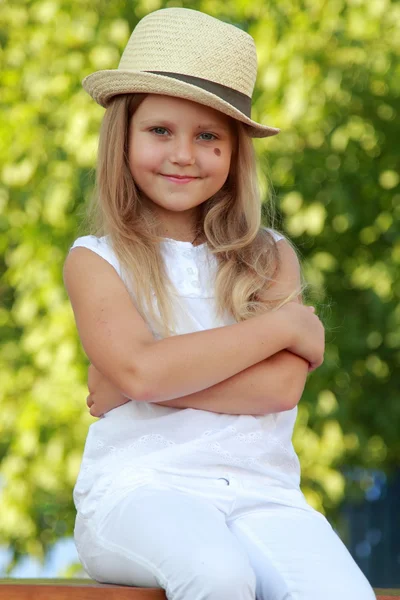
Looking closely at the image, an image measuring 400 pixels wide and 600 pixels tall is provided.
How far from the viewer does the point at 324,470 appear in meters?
5.25

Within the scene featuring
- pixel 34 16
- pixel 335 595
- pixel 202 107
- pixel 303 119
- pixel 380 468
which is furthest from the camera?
pixel 380 468

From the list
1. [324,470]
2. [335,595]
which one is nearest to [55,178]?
[324,470]

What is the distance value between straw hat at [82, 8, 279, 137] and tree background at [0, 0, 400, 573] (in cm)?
214

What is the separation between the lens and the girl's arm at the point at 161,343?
2.47 m

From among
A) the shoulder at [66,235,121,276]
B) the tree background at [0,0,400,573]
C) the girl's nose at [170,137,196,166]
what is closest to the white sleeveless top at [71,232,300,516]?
the shoulder at [66,235,121,276]

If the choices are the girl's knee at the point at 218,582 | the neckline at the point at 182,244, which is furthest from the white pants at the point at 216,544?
the neckline at the point at 182,244

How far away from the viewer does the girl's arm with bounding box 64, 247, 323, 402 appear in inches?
97.1

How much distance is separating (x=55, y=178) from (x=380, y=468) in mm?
2274

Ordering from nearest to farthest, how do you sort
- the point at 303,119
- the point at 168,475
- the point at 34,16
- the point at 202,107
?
the point at 168,475, the point at 202,107, the point at 303,119, the point at 34,16

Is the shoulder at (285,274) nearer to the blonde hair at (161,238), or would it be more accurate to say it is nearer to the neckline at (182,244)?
the blonde hair at (161,238)

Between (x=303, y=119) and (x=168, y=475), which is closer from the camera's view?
(x=168, y=475)

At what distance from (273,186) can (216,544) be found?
2970 millimetres

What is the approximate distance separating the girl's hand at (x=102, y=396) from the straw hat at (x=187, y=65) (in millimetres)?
674

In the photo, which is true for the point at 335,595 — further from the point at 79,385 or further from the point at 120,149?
the point at 79,385
